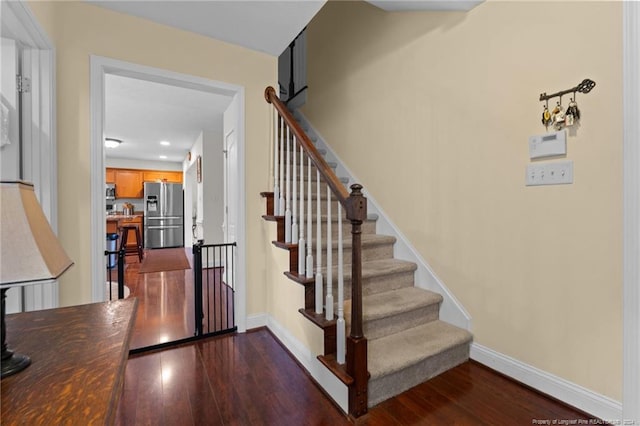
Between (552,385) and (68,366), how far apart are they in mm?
2222

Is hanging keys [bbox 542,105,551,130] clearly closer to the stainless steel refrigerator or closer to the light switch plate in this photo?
the light switch plate

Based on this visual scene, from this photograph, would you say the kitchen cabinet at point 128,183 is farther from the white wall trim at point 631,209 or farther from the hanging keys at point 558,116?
the white wall trim at point 631,209

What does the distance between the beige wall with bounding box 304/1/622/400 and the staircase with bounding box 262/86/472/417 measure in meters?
0.24

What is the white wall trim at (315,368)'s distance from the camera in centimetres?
154

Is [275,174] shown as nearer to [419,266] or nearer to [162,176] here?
[419,266]

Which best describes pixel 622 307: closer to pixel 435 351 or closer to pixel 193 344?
pixel 435 351

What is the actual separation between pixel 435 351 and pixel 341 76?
9.76 ft

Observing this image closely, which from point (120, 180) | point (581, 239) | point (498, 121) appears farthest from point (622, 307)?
point (120, 180)

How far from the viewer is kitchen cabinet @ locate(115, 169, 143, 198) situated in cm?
752

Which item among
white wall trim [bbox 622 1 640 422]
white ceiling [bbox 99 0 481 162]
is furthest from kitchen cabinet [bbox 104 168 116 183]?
white wall trim [bbox 622 1 640 422]

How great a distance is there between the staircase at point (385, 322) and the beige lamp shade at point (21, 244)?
1172 mm

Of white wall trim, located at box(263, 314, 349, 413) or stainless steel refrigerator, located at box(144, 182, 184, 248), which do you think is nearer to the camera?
white wall trim, located at box(263, 314, 349, 413)

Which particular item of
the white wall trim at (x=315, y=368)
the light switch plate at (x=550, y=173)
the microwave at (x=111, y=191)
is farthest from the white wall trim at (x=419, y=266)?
the microwave at (x=111, y=191)

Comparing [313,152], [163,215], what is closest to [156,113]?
[313,152]
